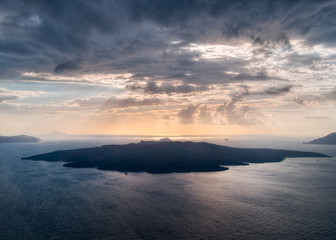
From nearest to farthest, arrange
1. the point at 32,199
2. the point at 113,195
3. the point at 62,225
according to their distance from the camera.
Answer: the point at 62,225 < the point at 32,199 < the point at 113,195

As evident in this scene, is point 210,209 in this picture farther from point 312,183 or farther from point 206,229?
point 312,183

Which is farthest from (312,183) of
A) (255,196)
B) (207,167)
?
(207,167)

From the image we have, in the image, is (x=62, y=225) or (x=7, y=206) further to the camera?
(x=7, y=206)

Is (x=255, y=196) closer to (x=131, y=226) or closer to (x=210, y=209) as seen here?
(x=210, y=209)

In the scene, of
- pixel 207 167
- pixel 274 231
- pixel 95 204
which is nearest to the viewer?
pixel 274 231

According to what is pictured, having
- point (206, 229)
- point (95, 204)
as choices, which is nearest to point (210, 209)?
point (206, 229)

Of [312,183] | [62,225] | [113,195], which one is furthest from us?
[312,183]

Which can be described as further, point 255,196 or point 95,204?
point 255,196

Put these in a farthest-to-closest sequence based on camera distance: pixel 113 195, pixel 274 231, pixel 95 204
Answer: pixel 113 195, pixel 95 204, pixel 274 231
